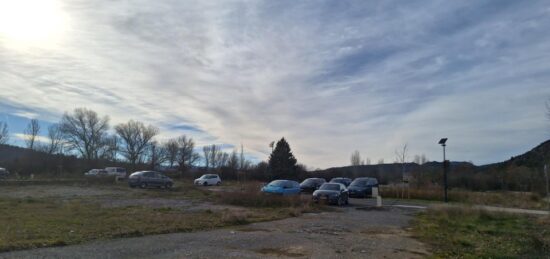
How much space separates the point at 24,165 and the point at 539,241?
7468cm

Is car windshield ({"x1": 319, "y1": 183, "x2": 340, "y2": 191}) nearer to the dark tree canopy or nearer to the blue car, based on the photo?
the blue car

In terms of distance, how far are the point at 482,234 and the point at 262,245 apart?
9.84 metres

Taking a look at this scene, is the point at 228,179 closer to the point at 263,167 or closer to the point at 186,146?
the point at 263,167

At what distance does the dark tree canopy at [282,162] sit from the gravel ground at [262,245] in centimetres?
5553

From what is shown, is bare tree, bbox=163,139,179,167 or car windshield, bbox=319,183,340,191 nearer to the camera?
car windshield, bbox=319,183,340,191

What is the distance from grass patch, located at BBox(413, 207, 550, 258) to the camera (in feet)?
43.3

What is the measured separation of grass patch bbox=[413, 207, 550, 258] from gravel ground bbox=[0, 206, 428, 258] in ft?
3.08

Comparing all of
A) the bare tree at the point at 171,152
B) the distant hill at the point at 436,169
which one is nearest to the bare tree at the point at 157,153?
the bare tree at the point at 171,152

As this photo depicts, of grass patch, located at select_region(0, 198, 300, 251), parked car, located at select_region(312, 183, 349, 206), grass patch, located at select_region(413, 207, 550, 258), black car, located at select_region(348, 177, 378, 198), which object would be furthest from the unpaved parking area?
grass patch, located at select_region(413, 207, 550, 258)

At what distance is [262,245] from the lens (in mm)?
12422

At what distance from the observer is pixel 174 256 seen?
33.7ft

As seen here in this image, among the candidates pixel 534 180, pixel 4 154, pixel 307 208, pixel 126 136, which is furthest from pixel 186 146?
pixel 307 208

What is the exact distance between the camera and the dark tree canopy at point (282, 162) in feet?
240

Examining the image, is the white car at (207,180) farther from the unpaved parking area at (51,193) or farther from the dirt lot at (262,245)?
the dirt lot at (262,245)
